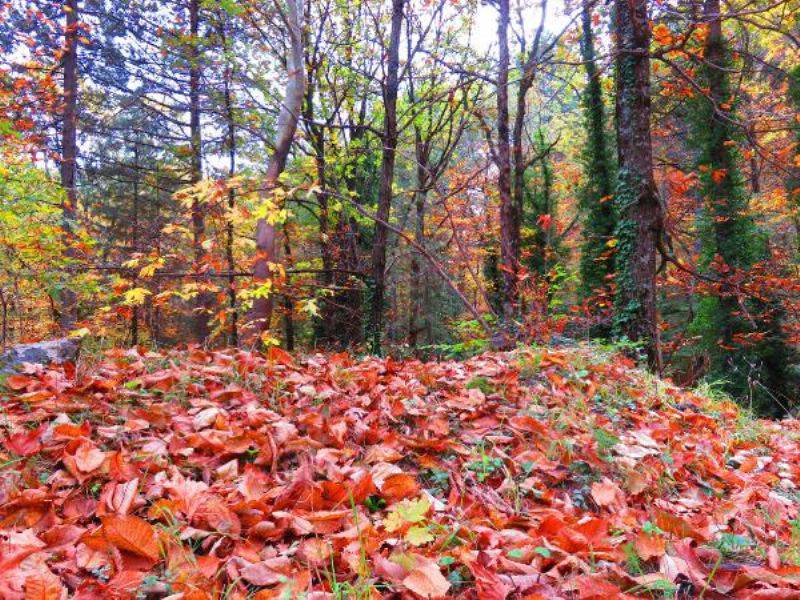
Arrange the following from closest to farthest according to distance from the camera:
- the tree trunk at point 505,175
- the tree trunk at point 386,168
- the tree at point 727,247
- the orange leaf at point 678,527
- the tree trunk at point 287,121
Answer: the orange leaf at point 678,527, the tree trunk at point 287,121, the tree trunk at point 386,168, the tree trunk at point 505,175, the tree at point 727,247

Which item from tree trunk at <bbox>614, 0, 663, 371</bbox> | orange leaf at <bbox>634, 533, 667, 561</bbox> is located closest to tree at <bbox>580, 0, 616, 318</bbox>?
tree trunk at <bbox>614, 0, 663, 371</bbox>

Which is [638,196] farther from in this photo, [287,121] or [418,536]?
[418,536]

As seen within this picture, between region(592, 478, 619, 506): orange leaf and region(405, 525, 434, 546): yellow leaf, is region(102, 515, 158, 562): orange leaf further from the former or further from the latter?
region(592, 478, 619, 506): orange leaf

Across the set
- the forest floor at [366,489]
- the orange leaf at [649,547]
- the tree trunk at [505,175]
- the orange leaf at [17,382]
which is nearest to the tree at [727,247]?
the tree trunk at [505,175]

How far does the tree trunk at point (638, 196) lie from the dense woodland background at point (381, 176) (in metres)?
0.02

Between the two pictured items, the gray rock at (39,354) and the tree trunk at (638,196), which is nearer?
the gray rock at (39,354)

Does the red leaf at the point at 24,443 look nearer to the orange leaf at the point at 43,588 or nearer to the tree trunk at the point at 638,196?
the orange leaf at the point at 43,588

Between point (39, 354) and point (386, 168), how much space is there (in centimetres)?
481

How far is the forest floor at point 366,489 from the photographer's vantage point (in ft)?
Result: 4.72

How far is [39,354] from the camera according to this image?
3.22 metres

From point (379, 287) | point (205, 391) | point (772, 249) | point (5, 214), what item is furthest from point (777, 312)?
point (5, 214)

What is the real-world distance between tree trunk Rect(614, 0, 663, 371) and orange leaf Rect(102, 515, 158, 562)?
5.66m

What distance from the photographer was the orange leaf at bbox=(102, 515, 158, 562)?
1434 millimetres

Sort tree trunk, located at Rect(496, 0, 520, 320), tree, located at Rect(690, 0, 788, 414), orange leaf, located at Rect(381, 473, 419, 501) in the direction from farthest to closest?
tree, located at Rect(690, 0, 788, 414)
tree trunk, located at Rect(496, 0, 520, 320)
orange leaf, located at Rect(381, 473, 419, 501)
